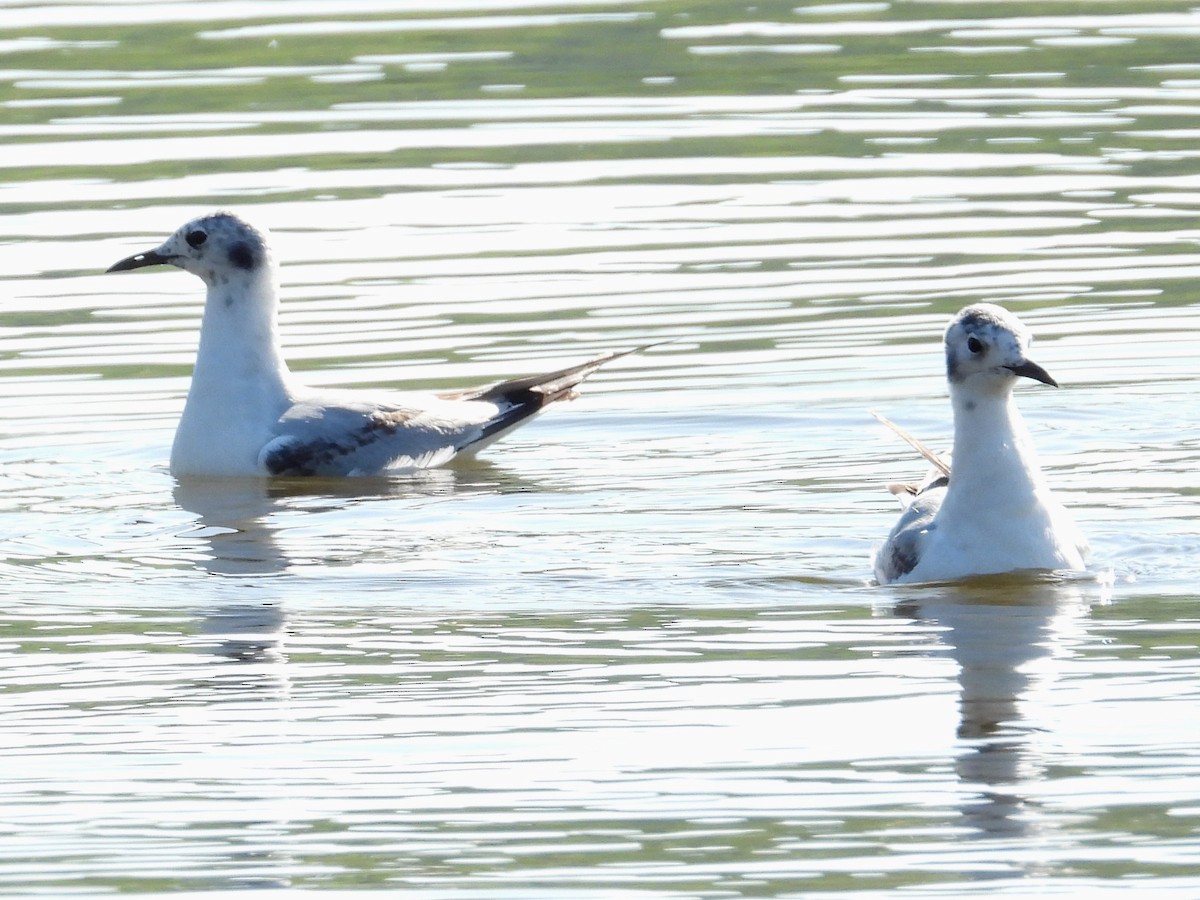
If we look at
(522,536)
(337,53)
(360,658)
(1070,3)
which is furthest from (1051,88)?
(360,658)

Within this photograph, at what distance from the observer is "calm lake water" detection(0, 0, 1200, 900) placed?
24.2ft

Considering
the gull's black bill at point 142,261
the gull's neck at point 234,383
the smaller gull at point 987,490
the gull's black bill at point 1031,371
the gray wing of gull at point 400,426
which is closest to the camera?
the gull's black bill at point 1031,371

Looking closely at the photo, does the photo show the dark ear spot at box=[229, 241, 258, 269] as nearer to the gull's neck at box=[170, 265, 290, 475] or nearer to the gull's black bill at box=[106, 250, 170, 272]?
the gull's neck at box=[170, 265, 290, 475]

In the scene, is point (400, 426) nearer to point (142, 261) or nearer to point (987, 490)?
point (142, 261)

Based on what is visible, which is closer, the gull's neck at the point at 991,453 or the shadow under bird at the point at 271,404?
the gull's neck at the point at 991,453

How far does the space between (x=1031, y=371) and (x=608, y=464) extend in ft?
11.1

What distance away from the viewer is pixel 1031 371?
392 inches

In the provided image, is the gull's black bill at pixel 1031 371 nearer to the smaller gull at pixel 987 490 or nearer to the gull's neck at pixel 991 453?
the smaller gull at pixel 987 490

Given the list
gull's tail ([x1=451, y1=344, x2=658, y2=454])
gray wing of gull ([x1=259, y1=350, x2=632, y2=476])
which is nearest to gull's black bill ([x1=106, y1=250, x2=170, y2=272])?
gray wing of gull ([x1=259, y1=350, x2=632, y2=476])

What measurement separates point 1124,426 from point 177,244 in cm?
482

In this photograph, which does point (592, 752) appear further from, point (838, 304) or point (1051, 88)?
point (1051, 88)

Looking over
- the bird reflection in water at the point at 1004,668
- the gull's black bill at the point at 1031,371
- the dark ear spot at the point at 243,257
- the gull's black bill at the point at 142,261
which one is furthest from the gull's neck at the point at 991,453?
the gull's black bill at the point at 142,261

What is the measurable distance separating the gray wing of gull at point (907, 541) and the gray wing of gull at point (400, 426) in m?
3.16

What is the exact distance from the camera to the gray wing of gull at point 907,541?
1020 centimetres
